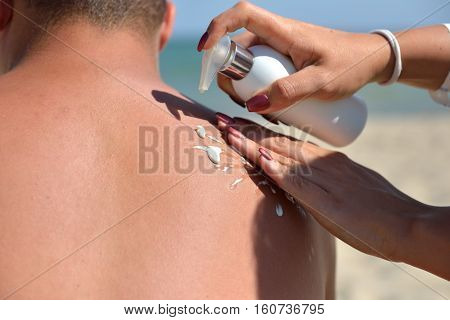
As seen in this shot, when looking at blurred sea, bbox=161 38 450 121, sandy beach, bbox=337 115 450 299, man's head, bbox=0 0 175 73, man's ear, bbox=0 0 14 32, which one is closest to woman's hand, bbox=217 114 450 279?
man's head, bbox=0 0 175 73

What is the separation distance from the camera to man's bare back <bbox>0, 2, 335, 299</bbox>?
3.08 ft

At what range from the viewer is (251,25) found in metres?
1.21

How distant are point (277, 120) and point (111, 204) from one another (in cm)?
44

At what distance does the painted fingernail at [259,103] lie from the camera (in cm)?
120

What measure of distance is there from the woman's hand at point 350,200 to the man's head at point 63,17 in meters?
0.26

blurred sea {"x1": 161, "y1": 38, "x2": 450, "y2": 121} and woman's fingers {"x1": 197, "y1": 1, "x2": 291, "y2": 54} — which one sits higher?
woman's fingers {"x1": 197, "y1": 1, "x2": 291, "y2": 54}

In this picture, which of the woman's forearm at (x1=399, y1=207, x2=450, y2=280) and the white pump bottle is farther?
the white pump bottle

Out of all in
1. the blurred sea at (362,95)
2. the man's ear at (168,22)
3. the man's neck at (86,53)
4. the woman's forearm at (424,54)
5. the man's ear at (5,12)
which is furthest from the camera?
the blurred sea at (362,95)

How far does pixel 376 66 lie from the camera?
1341mm

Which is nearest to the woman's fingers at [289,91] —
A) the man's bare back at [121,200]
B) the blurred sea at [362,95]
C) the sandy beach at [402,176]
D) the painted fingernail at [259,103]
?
the painted fingernail at [259,103]

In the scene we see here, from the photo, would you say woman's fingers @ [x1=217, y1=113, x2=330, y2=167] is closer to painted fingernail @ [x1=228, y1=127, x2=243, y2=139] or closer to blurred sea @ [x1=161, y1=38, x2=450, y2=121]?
painted fingernail @ [x1=228, y1=127, x2=243, y2=139]

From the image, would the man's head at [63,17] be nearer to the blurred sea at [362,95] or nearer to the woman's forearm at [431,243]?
the woman's forearm at [431,243]

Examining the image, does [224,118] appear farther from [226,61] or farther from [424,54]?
[424,54]

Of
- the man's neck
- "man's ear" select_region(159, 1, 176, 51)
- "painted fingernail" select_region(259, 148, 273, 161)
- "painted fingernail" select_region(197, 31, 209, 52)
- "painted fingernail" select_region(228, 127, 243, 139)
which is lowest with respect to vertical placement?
"painted fingernail" select_region(259, 148, 273, 161)
